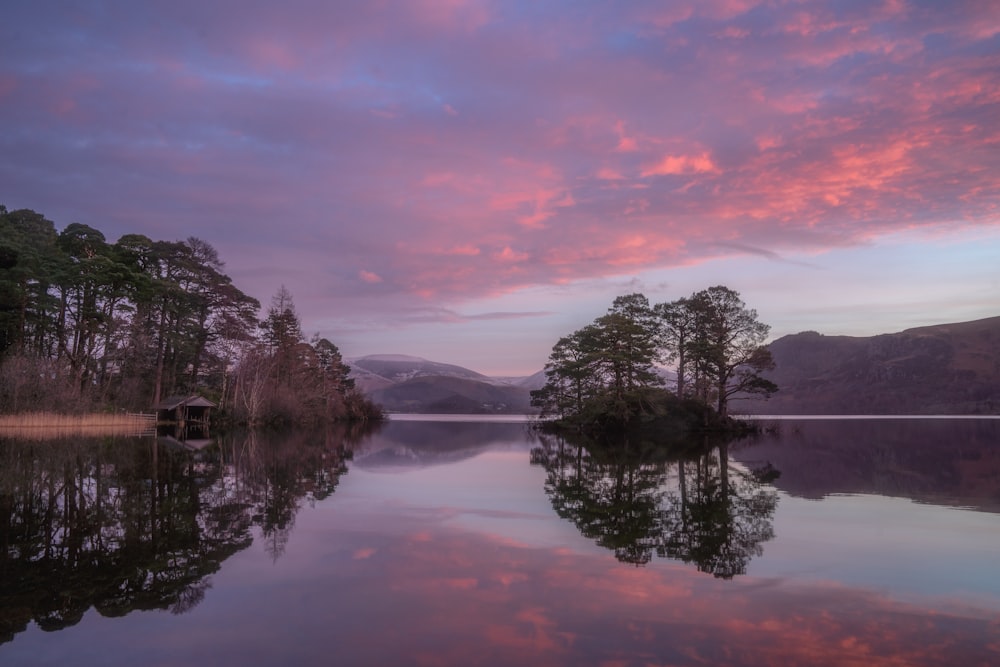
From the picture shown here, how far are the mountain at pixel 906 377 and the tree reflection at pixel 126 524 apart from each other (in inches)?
4658

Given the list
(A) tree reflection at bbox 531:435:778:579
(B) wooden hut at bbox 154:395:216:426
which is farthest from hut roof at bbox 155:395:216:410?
(A) tree reflection at bbox 531:435:778:579

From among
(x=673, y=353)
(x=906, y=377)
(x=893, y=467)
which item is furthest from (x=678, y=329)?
(x=906, y=377)

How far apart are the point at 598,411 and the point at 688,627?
40.6m

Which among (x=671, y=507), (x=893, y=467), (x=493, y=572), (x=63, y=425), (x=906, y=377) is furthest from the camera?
(x=906, y=377)

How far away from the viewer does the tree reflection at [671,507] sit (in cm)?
877

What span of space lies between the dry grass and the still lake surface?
64.6 feet

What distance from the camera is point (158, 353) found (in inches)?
1991

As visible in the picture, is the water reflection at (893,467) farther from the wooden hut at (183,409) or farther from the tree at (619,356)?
the wooden hut at (183,409)

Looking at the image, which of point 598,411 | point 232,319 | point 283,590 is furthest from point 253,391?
point 283,590

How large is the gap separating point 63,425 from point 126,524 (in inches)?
1314

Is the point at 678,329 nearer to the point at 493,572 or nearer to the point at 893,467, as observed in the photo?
the point at 893,467

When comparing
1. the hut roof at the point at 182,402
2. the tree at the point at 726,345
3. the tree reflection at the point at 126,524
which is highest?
the tree at the point at 726,345

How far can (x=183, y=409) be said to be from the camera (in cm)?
4894

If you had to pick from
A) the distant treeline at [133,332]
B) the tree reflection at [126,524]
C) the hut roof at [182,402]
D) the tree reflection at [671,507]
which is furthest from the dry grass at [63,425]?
the tree reflection at [671,507]
